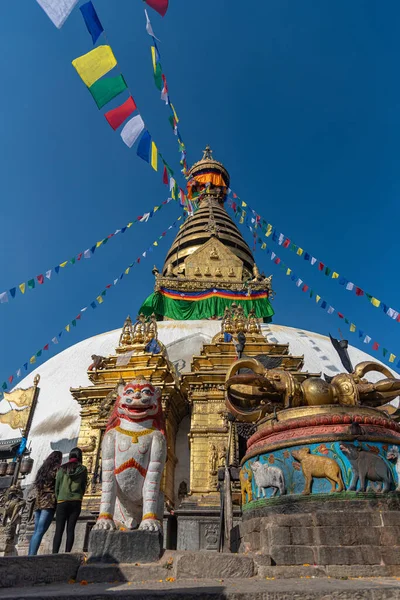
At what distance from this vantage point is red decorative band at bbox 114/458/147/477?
428 centimetres

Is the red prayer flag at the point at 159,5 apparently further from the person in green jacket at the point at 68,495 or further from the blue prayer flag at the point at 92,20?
the person in green jacket at the point at 68,495

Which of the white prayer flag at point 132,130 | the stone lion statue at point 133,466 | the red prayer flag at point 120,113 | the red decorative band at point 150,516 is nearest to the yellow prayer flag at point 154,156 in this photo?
the white prayer flag at point 132,130

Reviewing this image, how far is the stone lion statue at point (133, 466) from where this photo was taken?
4.16 metres

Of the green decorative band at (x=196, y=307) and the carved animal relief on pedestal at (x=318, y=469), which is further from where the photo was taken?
the green decorative band at (x=196, y=307)

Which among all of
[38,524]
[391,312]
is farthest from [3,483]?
[391,312]

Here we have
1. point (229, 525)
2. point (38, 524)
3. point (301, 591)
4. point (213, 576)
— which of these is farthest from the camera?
point (229, 525)

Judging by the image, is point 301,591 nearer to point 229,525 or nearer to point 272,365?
point 229,525

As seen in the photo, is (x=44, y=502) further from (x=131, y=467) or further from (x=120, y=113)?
(x=120, y=113)

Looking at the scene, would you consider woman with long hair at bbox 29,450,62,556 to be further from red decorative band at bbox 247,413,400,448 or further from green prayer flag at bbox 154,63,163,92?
green prayer flag at bbox 154,63,163,92

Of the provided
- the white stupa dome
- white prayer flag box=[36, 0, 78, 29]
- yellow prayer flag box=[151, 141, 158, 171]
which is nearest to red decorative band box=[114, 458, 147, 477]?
white prayer flag box=[36, 0, 78, 29]

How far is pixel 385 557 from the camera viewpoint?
379 cm

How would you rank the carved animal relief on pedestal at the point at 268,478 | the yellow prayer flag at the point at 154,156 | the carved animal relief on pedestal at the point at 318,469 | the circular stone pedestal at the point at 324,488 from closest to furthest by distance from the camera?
1. the circular stone pedestal at the point at 324,488
2. the carved animal relief on pedestal at the point at 318,469
3. the carved animal relief on pedestal at the point at 268,478
4. the yellow prayer flag at the point at 154,156

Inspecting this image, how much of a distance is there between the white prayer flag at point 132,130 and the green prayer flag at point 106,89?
3.45 ft

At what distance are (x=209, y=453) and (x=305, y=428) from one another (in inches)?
236
